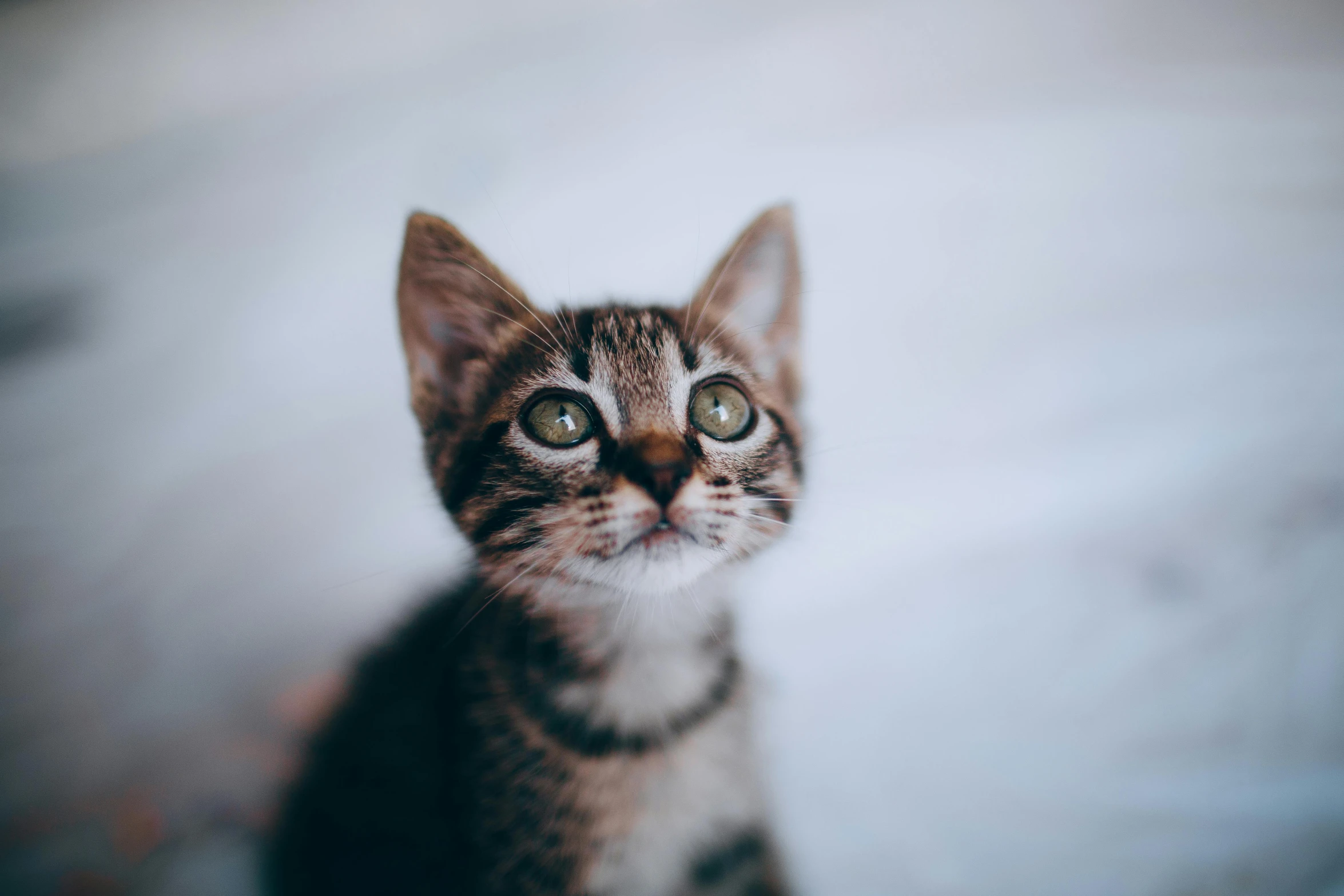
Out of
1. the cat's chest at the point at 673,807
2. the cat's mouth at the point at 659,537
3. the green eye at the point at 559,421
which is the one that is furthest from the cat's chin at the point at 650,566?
the cat's chest at the point at 673,807

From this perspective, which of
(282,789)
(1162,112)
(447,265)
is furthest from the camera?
(1162,112)

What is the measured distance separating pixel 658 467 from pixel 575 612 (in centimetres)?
21

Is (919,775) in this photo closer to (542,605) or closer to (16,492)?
(542,605)

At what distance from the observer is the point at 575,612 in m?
0.59

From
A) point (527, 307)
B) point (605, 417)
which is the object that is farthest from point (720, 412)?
point (527, 307)

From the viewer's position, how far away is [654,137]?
0.76 meters

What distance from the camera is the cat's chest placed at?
1.85 ft

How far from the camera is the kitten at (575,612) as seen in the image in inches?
20.2

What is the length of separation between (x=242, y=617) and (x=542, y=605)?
1.44 feet

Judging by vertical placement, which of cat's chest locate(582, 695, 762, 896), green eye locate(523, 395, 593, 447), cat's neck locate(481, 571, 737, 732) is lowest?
cat's chest locate(582, 695, 762, 896)

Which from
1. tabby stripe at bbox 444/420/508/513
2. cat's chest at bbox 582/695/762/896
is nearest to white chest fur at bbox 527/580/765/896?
cat's chest at bbox 582/695/762/896

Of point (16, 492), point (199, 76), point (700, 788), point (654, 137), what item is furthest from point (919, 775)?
point (199, 76)

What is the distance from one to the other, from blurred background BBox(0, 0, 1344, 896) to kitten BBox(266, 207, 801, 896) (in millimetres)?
86

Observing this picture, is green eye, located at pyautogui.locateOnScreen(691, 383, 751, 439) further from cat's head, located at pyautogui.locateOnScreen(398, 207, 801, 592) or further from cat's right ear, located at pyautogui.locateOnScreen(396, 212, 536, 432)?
cat's right ear, located at pyautogui.locateOnScreen(396, 212, 536, 432)
